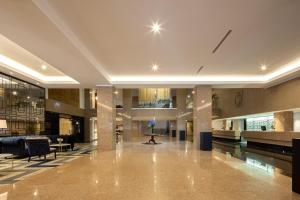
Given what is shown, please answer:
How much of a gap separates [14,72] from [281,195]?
9642 millimetres

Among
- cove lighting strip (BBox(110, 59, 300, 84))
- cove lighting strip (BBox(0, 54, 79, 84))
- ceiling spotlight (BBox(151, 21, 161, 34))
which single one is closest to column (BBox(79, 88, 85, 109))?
cove lighting strip (BBox(0, 54, 79, 84))

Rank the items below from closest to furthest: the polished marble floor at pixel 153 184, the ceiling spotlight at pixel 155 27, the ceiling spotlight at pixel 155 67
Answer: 1. the polished marble floor at pixel 153 184
2. the ceiling spotlight at pixel 155 27
3. the ceiling spotlight at pixel 155 67

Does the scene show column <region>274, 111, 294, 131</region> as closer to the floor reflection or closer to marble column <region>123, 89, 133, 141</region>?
the floor reflection

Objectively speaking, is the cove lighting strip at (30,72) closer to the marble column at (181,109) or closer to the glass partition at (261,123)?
the glass partition at (261,123)

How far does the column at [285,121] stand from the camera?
44.3ft

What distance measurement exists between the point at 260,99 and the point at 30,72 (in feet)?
40.7

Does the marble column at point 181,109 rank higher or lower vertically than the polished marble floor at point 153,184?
higher

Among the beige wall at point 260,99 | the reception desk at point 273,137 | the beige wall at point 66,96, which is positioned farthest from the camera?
the beige wall at point 66,96

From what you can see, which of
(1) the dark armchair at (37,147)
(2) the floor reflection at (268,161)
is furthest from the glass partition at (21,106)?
(2) the floor reflection at (268,161)

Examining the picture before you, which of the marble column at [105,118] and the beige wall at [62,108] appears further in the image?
the beige wall at [62,108]

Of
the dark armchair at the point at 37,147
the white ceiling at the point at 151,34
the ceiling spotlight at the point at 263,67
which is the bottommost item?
the dark armchair at the point at 37,147

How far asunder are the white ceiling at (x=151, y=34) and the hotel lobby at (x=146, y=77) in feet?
0.11

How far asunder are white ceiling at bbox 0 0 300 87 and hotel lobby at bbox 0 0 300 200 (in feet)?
0.11

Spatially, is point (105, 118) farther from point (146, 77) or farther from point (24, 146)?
point (24, 146)
